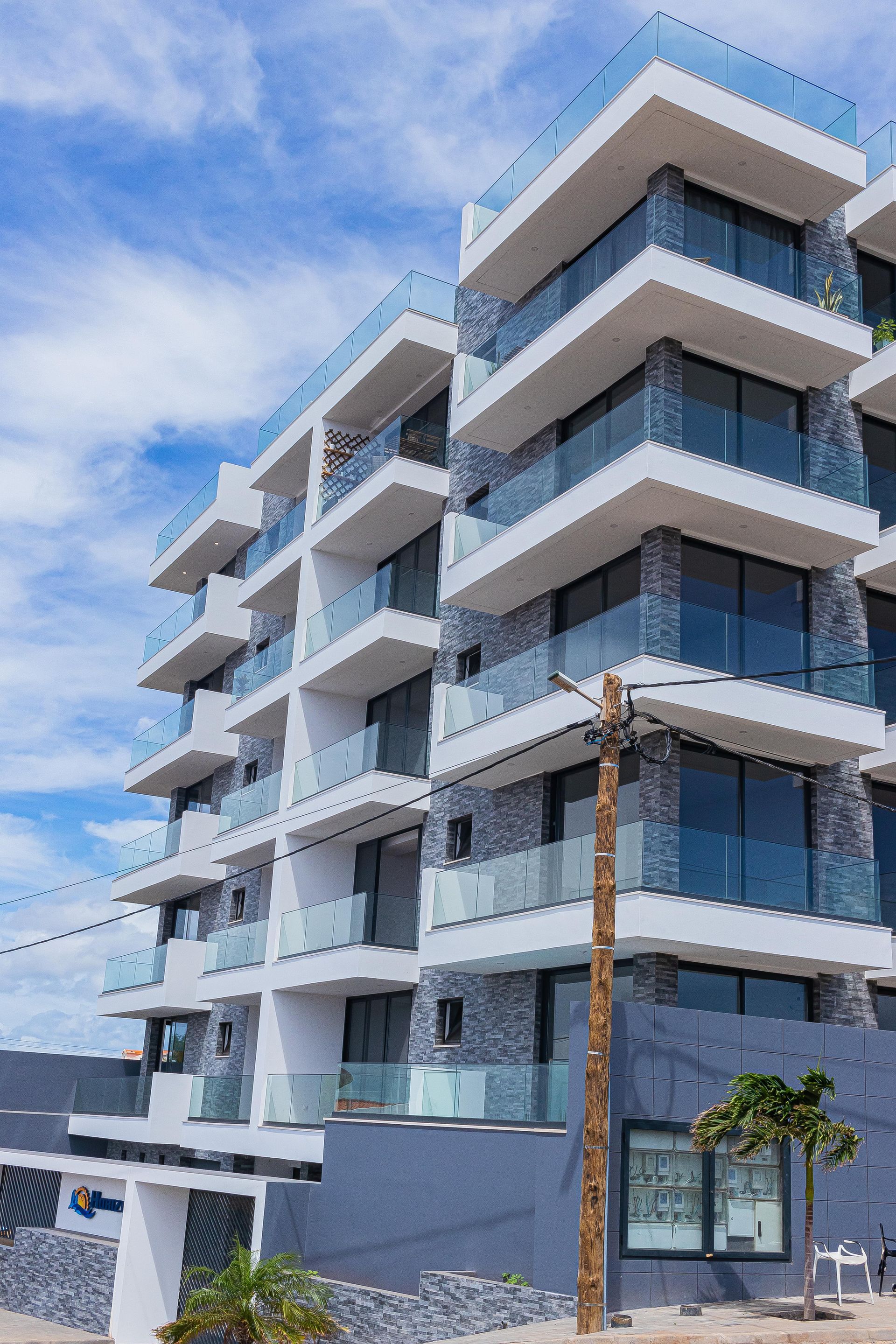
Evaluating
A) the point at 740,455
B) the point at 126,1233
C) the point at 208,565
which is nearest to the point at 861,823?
the point at 740,455

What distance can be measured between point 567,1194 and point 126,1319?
→ 1255 centimetres

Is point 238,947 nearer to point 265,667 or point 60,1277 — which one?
point 265,667

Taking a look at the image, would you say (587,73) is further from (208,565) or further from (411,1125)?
(208,565)

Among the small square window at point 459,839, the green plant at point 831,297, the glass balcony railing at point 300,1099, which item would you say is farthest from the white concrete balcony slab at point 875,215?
the glass balcony railing at point 300,1099

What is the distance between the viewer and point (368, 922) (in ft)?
81.6

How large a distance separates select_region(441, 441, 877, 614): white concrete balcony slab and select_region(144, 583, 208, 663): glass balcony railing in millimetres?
17054

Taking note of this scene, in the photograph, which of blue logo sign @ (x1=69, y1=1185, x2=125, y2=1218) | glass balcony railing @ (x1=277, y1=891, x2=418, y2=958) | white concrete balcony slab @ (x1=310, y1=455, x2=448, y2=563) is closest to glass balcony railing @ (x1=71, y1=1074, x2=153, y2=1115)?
blue logo sign @ (x1=69, y1=1185, x2=125, y2=1218)

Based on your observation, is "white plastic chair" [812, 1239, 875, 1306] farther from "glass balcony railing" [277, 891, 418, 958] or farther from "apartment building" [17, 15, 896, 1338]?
"glass balcony railing" [277, 891, 418, 958]

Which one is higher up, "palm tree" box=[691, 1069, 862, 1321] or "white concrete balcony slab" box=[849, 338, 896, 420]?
"white concrete balcony slab" box=[849, 338, 896, 420]

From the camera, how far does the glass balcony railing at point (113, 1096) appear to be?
110 ft

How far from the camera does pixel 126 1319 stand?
24188 millimetres

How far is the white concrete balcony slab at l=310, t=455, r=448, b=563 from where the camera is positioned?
2727 centimetres

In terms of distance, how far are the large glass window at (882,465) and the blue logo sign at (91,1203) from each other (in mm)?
20492

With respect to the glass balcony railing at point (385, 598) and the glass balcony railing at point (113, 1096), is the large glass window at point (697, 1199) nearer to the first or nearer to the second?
the glass balcony railing at point (385, 598)
